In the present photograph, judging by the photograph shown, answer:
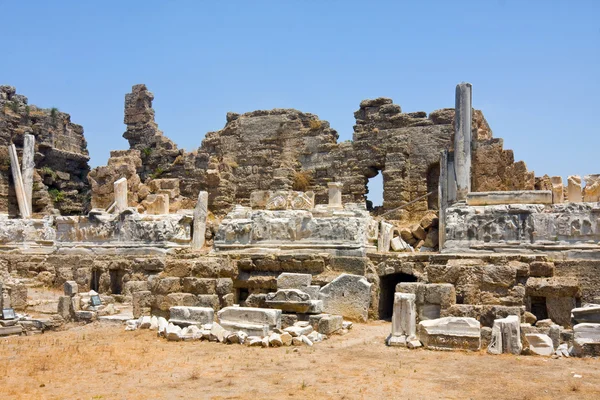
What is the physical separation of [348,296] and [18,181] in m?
19.1

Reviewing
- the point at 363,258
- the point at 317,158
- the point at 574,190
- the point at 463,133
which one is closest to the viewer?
the point at 363,258

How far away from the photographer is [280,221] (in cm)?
1263

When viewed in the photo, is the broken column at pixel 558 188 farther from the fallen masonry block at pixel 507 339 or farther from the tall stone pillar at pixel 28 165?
the tall stone pillar at pixel 28 165

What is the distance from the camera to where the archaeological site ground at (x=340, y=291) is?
22.4 feet

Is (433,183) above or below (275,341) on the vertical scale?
above

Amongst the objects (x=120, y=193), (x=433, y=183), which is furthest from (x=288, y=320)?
(x=433, y=183)

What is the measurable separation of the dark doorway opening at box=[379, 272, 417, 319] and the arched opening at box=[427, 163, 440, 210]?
930 centimetres

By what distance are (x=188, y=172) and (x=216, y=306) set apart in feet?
51.5

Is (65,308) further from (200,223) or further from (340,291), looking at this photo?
(340,291)

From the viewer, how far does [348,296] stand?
10.5m

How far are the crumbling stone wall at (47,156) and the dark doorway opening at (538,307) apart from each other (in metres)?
20.9

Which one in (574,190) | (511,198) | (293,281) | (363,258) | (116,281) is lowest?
(116,281)

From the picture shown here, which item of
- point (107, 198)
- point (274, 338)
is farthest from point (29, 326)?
point (107, 198)

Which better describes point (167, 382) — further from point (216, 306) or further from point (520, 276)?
point (520, 276)
